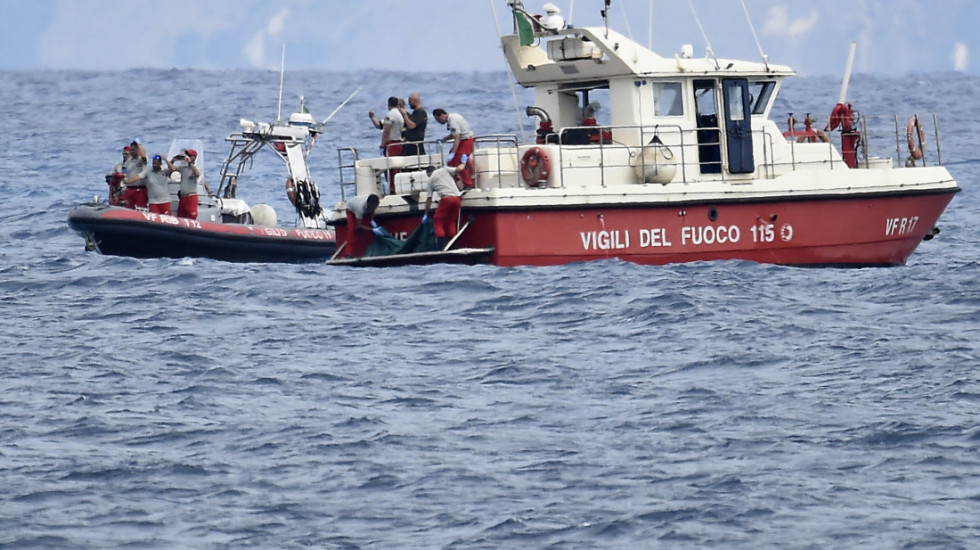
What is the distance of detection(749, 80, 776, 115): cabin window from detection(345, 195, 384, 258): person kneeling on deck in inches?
179

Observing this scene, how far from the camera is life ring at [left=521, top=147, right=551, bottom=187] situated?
18.0m

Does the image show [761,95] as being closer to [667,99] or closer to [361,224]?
[667,99]

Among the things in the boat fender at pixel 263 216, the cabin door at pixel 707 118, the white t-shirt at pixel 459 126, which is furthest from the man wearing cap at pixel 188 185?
the cabin door at pixel 707 118

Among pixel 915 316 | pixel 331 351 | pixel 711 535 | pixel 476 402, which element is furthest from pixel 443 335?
pixel 711 535

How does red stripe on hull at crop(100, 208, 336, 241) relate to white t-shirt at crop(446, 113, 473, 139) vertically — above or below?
below

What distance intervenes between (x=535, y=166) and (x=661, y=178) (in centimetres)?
142

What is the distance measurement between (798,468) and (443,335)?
5.15 m

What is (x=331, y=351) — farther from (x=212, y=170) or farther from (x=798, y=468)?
(x=212, y=170)

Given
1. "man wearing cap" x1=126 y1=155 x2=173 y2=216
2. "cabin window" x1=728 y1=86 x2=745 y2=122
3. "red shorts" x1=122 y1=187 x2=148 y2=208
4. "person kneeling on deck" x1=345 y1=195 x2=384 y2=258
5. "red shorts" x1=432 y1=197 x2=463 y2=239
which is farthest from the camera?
"red shorts" x1=122 y1=187 x2=148 y2=208

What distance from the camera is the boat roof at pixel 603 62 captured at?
18828 millimetres

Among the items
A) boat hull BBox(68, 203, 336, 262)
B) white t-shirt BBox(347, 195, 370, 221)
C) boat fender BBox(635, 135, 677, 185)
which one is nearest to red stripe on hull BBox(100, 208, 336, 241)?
boat hull BBox(68, 203, 336, 262)

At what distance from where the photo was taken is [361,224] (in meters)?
18.8

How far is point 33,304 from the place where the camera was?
1744 centimetres

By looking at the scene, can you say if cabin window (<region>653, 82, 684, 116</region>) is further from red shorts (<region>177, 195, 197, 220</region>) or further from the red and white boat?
red shorts (<region>177, 195, 197, 220</region>)
